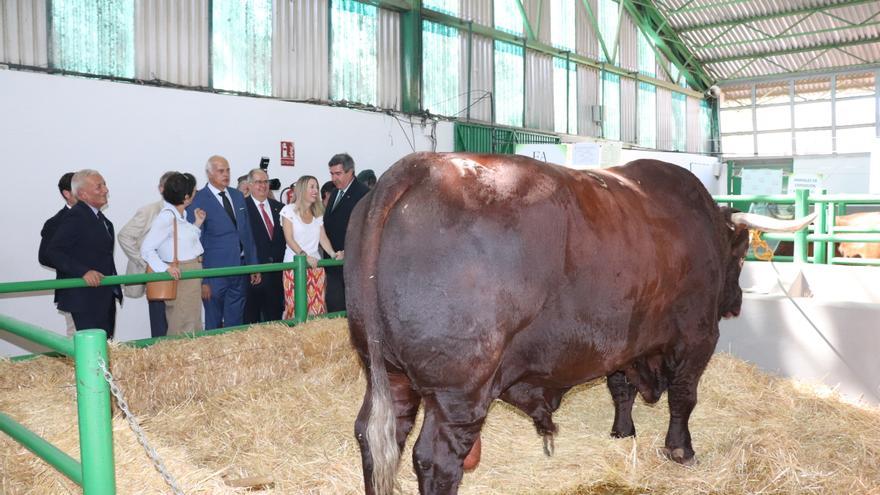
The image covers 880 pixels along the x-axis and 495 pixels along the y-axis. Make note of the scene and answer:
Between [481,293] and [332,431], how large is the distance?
2113mm

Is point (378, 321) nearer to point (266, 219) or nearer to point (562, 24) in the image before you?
point (266, 219)

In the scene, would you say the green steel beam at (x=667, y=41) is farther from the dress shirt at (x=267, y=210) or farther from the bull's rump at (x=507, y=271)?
the bull's rump at (x=507, y=271)

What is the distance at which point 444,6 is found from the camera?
13.4 metres

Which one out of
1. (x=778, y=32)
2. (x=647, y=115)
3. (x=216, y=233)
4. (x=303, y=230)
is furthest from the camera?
(x=647, y=115)

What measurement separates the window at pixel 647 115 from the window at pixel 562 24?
409 cm

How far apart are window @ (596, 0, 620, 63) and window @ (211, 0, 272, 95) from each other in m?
10.5

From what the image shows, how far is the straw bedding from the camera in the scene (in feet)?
11.1

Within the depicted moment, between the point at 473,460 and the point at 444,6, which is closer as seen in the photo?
the point at 473,460

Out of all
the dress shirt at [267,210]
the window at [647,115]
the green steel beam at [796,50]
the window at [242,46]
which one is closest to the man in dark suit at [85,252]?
the dress shirt at [267,210]

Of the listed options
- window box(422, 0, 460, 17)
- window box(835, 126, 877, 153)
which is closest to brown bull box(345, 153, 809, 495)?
window box(422, 0, 460, 17)

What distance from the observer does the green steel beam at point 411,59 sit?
12406mm

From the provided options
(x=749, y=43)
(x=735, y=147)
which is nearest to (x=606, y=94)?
(x=749, y=43)

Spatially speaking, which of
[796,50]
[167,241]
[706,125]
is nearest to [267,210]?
[167,241]

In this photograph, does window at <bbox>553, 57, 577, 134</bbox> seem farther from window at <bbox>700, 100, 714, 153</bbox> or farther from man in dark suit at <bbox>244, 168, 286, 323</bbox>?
man in dark suit at <bbox>244, 168, 286, 323</bbox>
